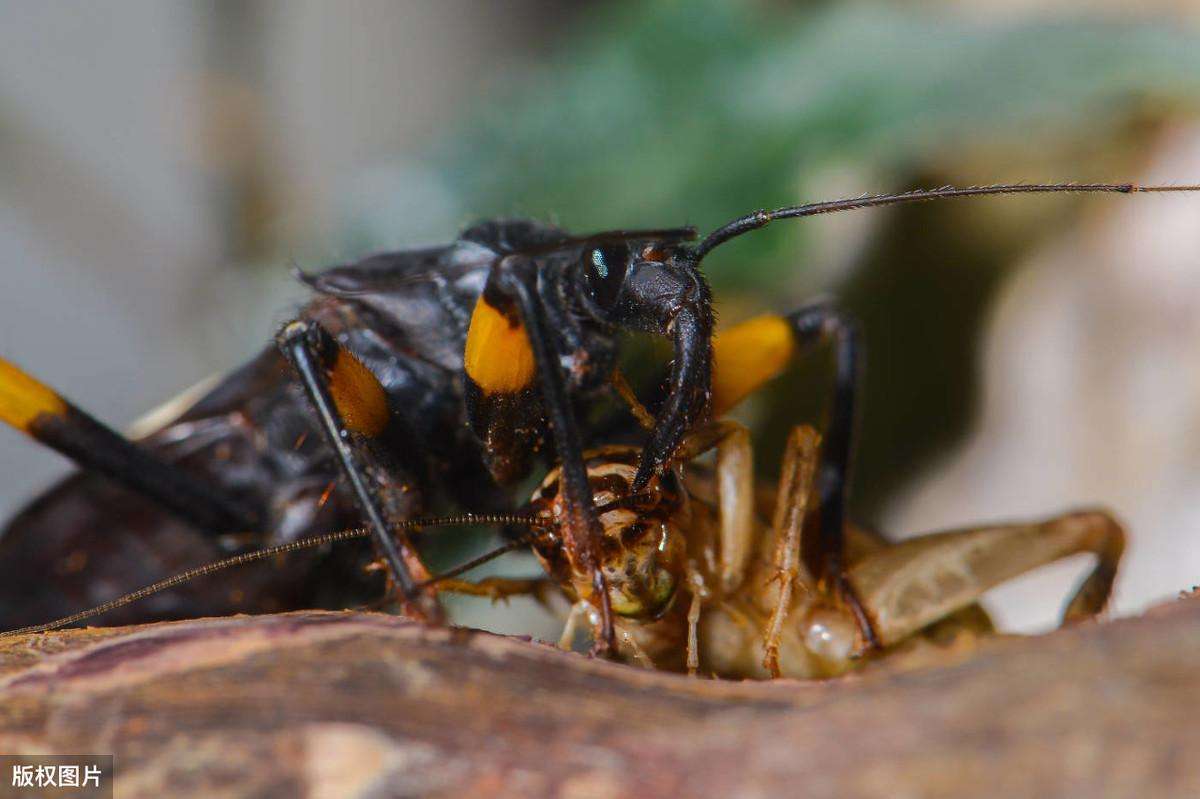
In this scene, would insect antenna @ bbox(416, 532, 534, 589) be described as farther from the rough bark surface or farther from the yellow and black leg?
the yellow and black leg

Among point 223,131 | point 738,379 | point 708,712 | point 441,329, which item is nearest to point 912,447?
point 738,379

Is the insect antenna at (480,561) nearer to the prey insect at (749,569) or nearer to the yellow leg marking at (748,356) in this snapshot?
the prey insect at (749,569)

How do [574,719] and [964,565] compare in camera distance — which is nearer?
[574,719]

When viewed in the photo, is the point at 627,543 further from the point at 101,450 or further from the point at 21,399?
the point at 21,399

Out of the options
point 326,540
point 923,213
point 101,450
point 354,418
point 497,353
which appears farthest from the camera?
point 923,213

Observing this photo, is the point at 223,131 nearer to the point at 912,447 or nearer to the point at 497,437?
the point at 912,447

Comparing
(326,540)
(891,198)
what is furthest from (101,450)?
(891,198)

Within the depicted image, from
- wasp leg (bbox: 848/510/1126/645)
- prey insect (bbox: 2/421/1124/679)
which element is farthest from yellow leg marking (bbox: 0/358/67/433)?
wasp leg (bbox: 848/510/1126/645)
